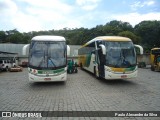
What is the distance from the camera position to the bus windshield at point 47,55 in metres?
13.4

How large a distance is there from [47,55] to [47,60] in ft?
1.22

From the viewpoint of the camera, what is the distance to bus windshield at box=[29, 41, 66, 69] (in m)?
13.4

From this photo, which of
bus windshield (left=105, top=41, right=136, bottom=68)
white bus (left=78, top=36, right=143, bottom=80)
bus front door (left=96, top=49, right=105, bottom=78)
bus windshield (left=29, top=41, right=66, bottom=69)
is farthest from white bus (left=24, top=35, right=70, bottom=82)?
bus windshield (left=105, top=41, right=136, bottom=68)

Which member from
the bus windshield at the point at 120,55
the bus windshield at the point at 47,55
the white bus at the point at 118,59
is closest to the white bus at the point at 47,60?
the bus windshield at the point at 47,55

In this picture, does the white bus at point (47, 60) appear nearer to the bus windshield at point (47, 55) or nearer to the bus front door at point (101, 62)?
the bus windshield at point (47, 55)

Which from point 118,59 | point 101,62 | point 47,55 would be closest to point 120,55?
point 118,59

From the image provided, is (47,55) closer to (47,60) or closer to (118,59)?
(47,60)

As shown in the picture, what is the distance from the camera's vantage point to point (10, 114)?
6.86m

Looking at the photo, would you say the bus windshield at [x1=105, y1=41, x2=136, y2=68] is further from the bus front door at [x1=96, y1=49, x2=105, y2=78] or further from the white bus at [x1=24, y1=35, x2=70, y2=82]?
the white bus at [x1=24, y1=35, x2=70, y2=82]

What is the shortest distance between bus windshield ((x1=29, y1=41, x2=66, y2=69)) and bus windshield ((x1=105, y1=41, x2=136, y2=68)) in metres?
3.23

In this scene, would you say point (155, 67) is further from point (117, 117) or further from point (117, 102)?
point (117, 117)

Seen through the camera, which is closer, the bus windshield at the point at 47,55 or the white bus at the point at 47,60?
the white bus at the point at 47,60

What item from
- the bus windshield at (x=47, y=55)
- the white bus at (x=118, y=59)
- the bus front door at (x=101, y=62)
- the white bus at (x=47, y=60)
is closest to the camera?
the white bus at (x=47, y=60)

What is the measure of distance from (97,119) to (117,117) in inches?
29.5
